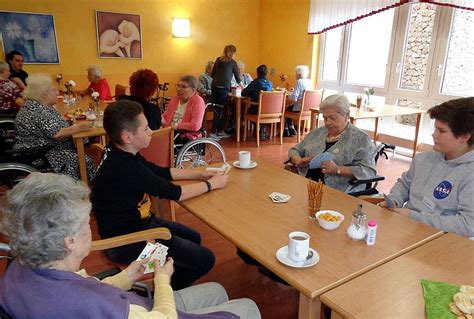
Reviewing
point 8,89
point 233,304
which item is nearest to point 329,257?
point 233,304

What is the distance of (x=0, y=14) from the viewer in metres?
5.53

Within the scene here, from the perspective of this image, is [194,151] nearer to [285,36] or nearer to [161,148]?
[161,148]

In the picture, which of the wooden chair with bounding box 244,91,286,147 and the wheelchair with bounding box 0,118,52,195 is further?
the wooden chair with bounding box 244,91,286,147

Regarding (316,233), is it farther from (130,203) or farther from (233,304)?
(130,203)

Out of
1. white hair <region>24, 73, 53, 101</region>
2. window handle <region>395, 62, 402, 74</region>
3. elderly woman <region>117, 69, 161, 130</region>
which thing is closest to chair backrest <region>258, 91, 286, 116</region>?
window handle <region>395, 62, 402, 74</region>

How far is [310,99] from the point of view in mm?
5730

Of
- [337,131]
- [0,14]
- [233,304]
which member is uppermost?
[0,14]

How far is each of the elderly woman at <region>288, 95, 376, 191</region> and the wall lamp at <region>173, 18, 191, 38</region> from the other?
5379mm

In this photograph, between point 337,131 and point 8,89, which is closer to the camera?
point 337,131

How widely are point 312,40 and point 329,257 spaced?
5922 millimetres

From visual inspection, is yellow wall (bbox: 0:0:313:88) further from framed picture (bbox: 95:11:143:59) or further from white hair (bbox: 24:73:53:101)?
white hair (bbox: 24:73:53:101)

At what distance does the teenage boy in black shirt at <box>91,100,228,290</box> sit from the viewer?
1626 millimetres

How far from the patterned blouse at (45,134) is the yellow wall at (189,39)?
3624mm

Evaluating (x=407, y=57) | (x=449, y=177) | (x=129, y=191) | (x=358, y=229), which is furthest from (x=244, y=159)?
(x=407, y=57)
